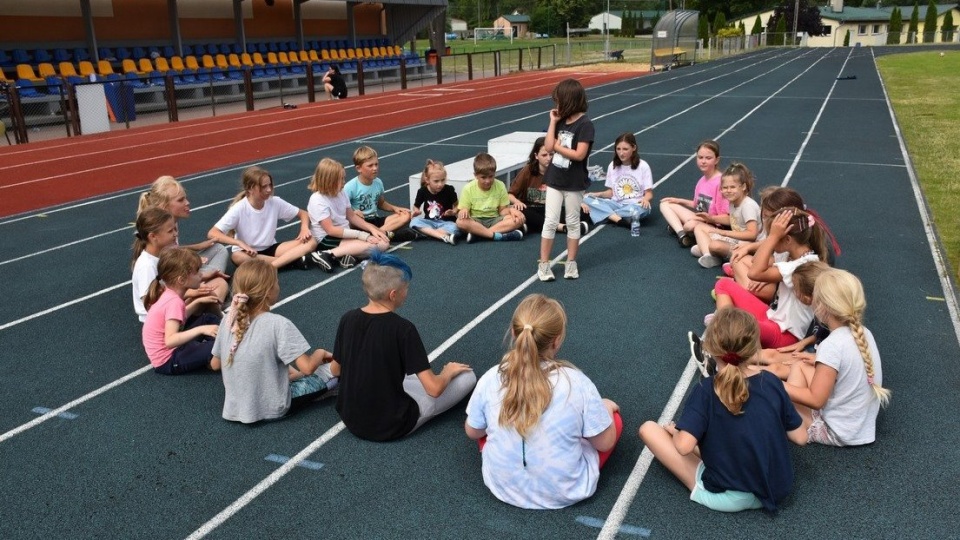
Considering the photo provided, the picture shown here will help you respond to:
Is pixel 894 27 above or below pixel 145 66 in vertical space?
above

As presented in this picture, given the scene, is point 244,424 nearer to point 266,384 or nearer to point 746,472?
point 266,384

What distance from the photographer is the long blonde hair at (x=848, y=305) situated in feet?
13.4

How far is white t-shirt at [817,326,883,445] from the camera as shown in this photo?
13.4ft

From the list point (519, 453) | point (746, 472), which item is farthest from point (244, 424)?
point (746, 472)

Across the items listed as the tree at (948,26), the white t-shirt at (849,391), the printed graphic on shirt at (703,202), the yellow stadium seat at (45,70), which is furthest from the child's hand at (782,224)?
the tree at (948,26)

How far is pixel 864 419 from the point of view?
4289 millimetres

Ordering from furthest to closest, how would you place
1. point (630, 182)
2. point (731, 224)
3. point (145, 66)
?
point (145, 66) → point (630, 182) → point (731, 224)

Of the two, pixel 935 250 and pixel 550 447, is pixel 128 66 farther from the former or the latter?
pixel 550 447

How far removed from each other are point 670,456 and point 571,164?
3475 millimetres

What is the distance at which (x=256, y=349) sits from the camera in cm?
458

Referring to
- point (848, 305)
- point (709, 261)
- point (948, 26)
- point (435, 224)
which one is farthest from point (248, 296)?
point (948, 26)

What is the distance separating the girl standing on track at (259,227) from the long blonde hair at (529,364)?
4.27m

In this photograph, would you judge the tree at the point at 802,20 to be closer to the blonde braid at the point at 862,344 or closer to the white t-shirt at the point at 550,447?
the blonde braid at the point at 862,344

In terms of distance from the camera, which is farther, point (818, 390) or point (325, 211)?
point (325, 211)
